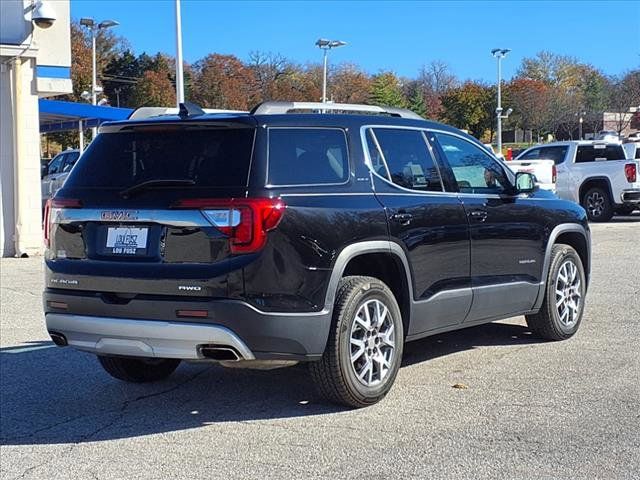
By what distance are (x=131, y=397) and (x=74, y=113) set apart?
60.9 feet

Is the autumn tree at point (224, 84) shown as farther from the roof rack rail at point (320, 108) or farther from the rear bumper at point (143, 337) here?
the rear bumper at point (143, 337)

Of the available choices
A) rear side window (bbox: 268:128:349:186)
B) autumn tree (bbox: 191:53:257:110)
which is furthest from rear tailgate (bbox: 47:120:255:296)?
autumn tree (bbox: 191:53:257:110)

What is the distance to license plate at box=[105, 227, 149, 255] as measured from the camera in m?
5.15

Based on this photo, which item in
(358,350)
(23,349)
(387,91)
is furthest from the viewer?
(387,91)

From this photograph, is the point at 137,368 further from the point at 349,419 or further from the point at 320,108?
the point at 320,108

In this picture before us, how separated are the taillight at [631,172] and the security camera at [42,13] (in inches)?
528

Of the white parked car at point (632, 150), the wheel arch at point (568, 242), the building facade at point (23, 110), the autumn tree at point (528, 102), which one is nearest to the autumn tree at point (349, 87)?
the autumn tree at point (528, 102)

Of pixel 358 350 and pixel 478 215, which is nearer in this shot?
pixel 358 350

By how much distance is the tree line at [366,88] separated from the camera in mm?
63622

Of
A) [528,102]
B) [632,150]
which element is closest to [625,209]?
[632,150]

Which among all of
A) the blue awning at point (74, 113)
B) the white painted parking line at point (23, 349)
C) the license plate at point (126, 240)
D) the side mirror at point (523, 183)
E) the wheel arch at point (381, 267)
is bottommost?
the white painted parking line at point (23, 349)

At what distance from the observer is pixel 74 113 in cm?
2331

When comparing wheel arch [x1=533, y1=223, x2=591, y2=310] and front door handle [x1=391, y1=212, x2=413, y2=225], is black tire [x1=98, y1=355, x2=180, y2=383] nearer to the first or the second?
front door handle [x1=391, y1=212, x2=413, y2=225]

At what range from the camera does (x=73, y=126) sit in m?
27.2
